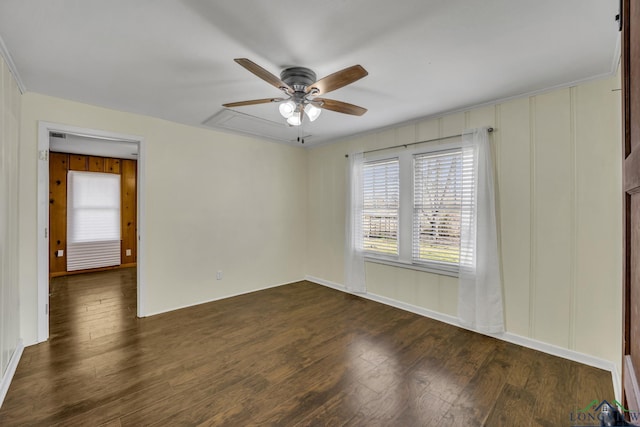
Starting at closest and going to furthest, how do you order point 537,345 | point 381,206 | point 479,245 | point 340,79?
point 340,79 < point 537,345 < point 479,245 < point 381,206

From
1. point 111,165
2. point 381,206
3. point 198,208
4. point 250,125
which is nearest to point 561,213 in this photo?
point 381,206

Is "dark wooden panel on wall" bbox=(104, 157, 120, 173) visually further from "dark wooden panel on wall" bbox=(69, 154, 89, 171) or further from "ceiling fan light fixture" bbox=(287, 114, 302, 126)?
"ceiling fan light fixture" bbox=(287, 114, 302, 126)

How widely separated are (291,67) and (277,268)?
10.7 ft

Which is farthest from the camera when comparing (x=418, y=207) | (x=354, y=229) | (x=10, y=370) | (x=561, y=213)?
(x=354, y=229)

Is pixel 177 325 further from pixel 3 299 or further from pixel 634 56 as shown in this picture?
pixel 634 56

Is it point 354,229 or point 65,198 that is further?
point 65,198

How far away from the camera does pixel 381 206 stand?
391cm

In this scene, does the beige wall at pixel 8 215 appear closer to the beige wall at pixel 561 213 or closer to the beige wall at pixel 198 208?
the beige wall at pixel 198 208

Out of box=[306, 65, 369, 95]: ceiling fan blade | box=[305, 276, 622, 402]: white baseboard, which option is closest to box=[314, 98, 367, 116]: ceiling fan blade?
box=[306, 65, 369, 95]: ceiling fan blade

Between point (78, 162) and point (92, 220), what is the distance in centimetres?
117

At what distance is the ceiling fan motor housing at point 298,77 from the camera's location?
7.08 ft

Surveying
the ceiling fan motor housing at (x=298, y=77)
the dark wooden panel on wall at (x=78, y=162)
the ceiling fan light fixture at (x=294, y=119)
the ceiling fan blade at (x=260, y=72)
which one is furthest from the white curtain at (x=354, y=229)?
the dark wooden panel on wall at (x=78, y=162)

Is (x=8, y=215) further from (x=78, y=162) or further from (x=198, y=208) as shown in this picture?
(x=78, y=162)

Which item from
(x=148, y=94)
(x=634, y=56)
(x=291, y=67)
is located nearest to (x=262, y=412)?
(x=634, y=56)
